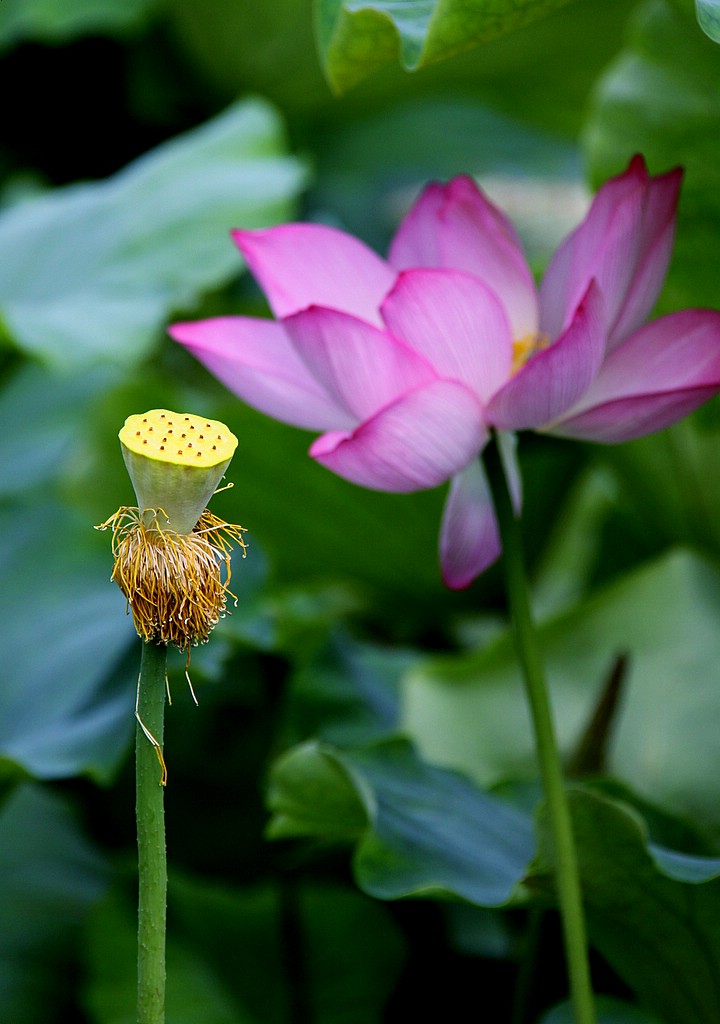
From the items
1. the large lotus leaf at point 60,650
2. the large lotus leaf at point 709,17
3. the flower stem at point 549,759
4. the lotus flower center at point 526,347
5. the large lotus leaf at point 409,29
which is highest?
the large lotus leaf at point 709,17

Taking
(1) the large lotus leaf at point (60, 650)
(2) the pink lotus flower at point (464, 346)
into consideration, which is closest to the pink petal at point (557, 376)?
(2) the pink lotus flower at point (464, 346)

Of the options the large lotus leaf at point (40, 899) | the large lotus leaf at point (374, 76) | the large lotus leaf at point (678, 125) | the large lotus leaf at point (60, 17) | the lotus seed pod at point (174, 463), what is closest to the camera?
the lotus seed pod at point (174, 463)

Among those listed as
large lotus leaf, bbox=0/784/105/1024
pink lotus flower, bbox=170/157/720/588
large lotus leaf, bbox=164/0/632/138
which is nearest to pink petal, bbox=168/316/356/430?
pink lotus flower, bbox=170/157/720/588

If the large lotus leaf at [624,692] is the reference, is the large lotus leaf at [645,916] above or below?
above

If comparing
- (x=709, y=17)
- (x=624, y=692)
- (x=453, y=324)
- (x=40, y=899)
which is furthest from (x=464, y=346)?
(x=40, y=899)

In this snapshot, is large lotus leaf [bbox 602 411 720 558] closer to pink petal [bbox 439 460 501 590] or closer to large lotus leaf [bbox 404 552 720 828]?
large lotus leaf [bbox 404 552 720 828]

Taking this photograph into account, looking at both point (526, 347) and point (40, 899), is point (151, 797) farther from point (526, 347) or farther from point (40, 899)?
point (40, 899)

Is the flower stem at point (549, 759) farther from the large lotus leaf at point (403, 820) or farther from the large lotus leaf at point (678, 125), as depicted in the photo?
the large lotus leaf at point (678, 125)
